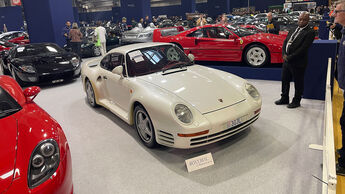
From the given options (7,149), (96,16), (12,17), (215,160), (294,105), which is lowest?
(215,160)

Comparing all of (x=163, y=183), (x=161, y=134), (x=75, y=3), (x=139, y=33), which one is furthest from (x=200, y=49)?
(x=75, y=3)

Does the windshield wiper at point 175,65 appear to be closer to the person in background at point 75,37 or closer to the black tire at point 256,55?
the black tire at point 256,55

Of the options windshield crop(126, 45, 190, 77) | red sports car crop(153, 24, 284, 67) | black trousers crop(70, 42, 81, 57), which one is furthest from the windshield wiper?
black trousers crop(70, 42, 81, 57)

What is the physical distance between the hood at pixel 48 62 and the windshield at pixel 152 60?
346 cm

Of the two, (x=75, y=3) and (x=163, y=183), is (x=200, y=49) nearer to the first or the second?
(x=163, y=183)

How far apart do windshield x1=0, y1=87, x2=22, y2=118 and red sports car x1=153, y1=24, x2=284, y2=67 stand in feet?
16.6

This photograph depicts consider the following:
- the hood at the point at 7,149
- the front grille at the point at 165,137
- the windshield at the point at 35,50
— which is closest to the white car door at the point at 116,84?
the front grille at the point at 165,137

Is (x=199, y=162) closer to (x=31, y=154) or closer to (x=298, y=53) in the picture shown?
(x=31, y=154)

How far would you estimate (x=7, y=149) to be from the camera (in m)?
1.88

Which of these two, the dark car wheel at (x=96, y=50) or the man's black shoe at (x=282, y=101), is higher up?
the dark car wheel at (x=96, y=50)

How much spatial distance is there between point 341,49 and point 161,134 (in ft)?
6.23

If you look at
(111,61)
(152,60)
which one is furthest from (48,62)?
(152,60)

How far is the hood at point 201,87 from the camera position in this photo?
300 cm

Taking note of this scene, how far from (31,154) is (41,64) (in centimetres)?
511
